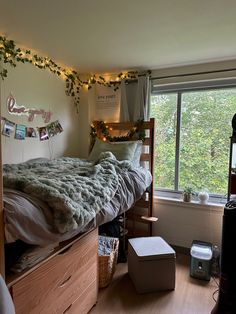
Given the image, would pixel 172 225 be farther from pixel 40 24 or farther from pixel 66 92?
pixel 40 24

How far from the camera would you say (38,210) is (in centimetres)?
113

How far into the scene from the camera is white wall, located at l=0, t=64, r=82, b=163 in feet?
7.95

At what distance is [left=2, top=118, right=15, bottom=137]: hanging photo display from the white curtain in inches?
53.0

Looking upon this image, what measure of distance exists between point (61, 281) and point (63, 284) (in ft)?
0.12

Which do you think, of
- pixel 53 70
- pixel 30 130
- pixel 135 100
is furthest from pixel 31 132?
pixel 135 100

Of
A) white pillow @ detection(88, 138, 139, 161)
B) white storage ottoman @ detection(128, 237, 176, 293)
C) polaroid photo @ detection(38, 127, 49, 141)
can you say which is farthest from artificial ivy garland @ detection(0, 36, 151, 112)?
white storage ottoman @ detection(128, 237, 176, 293)

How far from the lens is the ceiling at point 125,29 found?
1.63m

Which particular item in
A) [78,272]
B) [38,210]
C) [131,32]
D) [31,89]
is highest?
[131,32]

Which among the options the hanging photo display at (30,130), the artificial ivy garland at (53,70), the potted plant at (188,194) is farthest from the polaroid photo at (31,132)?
the potted plant at (188,194)

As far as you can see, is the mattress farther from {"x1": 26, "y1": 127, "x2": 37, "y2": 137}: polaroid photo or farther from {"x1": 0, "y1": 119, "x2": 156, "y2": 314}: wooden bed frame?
{"x1": 26, "y1": 127, "x2": 37, "y2": 137}: polaroid photo

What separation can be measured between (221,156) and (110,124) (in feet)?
4.79

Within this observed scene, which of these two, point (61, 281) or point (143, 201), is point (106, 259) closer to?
point (61, 281)

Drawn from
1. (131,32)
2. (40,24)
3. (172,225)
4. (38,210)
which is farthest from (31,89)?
(172,225)

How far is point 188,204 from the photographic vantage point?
279 cm
